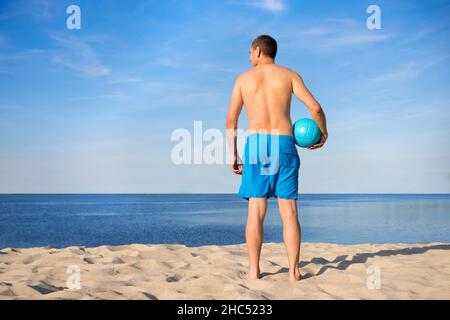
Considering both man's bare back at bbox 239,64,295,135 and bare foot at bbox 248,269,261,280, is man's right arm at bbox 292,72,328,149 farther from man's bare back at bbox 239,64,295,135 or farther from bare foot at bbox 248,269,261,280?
bare foot at bbox 248,269,261,280

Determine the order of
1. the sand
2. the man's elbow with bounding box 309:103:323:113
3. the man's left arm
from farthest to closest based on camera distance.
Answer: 1. the man's left arm
2. the man's elbow with bounding box 309:103:323:113
3. the sand

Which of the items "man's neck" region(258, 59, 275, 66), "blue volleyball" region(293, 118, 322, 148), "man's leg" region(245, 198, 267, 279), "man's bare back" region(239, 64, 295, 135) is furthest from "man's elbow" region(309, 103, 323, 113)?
"man's leg" region(245, 198, 267, 279)

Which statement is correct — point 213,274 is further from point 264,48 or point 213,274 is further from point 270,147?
point 264,48

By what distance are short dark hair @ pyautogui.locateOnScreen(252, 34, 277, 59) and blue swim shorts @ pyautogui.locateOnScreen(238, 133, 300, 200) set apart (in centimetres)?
88

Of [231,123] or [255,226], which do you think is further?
[231,123]

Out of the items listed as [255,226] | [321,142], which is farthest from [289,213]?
[321,142]

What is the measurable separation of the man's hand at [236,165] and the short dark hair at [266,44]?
1122 mm

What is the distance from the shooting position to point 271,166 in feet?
14.0

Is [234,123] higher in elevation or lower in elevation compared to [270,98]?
lower

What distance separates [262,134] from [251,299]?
1.60 meters

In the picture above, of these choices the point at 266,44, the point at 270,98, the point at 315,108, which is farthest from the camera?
the point at 266,44

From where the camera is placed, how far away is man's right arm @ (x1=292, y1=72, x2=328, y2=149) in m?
4.25

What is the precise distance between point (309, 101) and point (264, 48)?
747 mm

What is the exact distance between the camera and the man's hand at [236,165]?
14.5 feet
